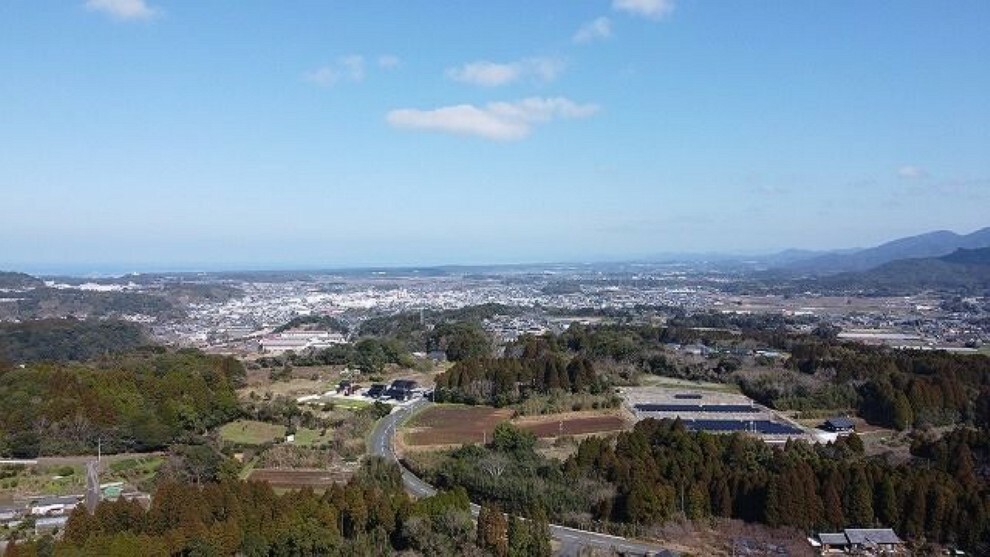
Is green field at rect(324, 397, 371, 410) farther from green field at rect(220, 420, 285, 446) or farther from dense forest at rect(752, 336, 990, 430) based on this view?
dense forest at rect(752, 336, 990, 430)

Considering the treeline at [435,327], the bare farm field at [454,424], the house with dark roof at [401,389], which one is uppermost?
the treeline at [435,327]

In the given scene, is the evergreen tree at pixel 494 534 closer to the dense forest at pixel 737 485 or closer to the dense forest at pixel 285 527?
the dense forest at pixel 285 527

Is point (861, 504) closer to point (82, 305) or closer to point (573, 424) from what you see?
point (573, 424)

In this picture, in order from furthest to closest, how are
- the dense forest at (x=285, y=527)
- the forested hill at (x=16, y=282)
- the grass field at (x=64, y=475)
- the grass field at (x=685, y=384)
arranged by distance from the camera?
the forested hill at (x=16, y=282)
the grass field at (x=685, y=384)
the grass field at (x=64, y=475)
the dense forest at (x=285, y=527)

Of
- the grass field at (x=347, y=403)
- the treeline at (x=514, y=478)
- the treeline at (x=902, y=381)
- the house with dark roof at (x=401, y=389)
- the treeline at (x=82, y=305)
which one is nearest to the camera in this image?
the treeline at (x=514, y=478)

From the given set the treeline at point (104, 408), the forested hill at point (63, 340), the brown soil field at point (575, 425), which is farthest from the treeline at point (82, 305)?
the brown soil field at point (575, 425)

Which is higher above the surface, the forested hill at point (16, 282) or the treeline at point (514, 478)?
the forested hill at point (16, 282)

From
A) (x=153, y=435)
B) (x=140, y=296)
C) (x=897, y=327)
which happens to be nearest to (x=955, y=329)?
(x=897, y=327)

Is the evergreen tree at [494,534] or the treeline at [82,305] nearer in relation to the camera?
the evergreen tree at [494,534]
